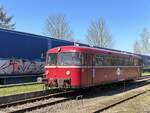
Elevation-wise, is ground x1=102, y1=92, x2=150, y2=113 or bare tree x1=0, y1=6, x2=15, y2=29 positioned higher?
bare tree x1=0, y1=6, x2=15, y2=29

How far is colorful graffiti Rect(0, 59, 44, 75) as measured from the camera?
22.1m

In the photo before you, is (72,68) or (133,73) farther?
(133,73)

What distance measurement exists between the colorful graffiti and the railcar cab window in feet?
18.0

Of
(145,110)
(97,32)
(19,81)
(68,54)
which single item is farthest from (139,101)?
(97,32)

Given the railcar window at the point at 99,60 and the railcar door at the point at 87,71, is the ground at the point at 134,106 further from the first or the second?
the railcar window at the point at 99,60

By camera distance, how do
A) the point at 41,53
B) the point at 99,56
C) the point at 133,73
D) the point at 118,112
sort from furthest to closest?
1. the point at 133,73
2. the point at 41,53
3. the point at 99,56
4. the point at 118,112

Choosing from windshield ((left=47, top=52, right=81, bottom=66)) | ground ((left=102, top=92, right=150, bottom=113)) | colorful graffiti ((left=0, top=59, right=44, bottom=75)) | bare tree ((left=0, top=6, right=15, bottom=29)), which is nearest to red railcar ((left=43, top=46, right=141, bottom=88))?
windshield ((left=47, top=52, right=81, bottom=66))

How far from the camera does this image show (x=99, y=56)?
2002cm

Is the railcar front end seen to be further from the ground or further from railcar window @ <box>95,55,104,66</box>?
the ground

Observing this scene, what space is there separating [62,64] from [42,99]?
8.02 feet

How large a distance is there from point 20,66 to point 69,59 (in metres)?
7.15

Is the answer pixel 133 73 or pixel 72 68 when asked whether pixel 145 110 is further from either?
pixel 133 73

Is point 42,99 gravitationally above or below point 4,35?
below

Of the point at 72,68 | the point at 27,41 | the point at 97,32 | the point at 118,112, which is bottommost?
the point at 118,112
